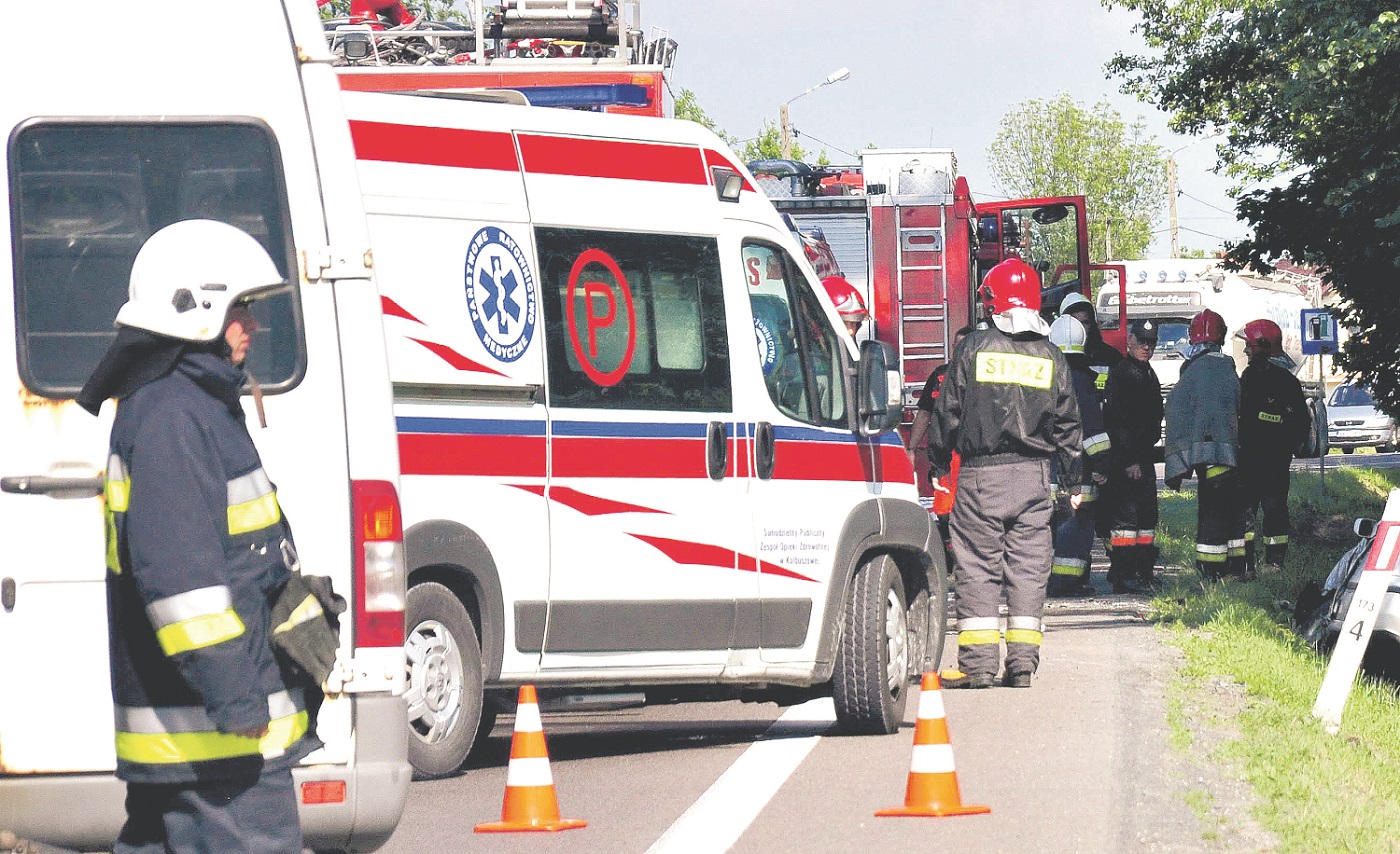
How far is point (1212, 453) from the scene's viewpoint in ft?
51.2

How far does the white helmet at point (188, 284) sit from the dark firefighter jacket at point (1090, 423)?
1082 centimetres

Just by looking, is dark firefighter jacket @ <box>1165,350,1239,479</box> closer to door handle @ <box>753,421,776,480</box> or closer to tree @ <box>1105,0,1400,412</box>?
tree @ <box>1105,0,1400,412</box>

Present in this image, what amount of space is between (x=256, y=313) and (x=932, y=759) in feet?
9.10

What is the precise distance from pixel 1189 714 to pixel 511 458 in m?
3.47

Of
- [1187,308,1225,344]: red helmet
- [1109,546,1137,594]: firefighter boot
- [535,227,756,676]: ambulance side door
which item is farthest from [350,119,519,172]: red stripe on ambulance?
[1187,308,1225,344]: red helmet

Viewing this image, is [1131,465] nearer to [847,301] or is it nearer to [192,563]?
[847,301]

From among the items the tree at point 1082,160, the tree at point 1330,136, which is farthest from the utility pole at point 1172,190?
the tree at point 1330,136

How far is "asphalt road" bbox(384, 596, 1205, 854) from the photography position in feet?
22.1

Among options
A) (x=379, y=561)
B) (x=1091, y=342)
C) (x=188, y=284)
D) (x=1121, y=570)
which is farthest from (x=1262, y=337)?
(x=188, y=284)

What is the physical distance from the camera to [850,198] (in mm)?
17828

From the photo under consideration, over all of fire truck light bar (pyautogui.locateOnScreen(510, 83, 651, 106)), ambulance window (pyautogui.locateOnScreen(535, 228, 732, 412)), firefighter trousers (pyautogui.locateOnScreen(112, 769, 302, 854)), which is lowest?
firefighter trousers (pyautogui.locateOnScreen(112, 769, 302, 854))

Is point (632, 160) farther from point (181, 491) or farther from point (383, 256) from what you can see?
point (181, 491)

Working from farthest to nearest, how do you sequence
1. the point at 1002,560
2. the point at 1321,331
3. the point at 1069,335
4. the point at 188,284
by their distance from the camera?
1. the point at 1321,331
2. the point at 1069,335
3. the point at 1002,560
4. the point at 188,284

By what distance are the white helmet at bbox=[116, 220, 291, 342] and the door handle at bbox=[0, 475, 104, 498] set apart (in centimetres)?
129
